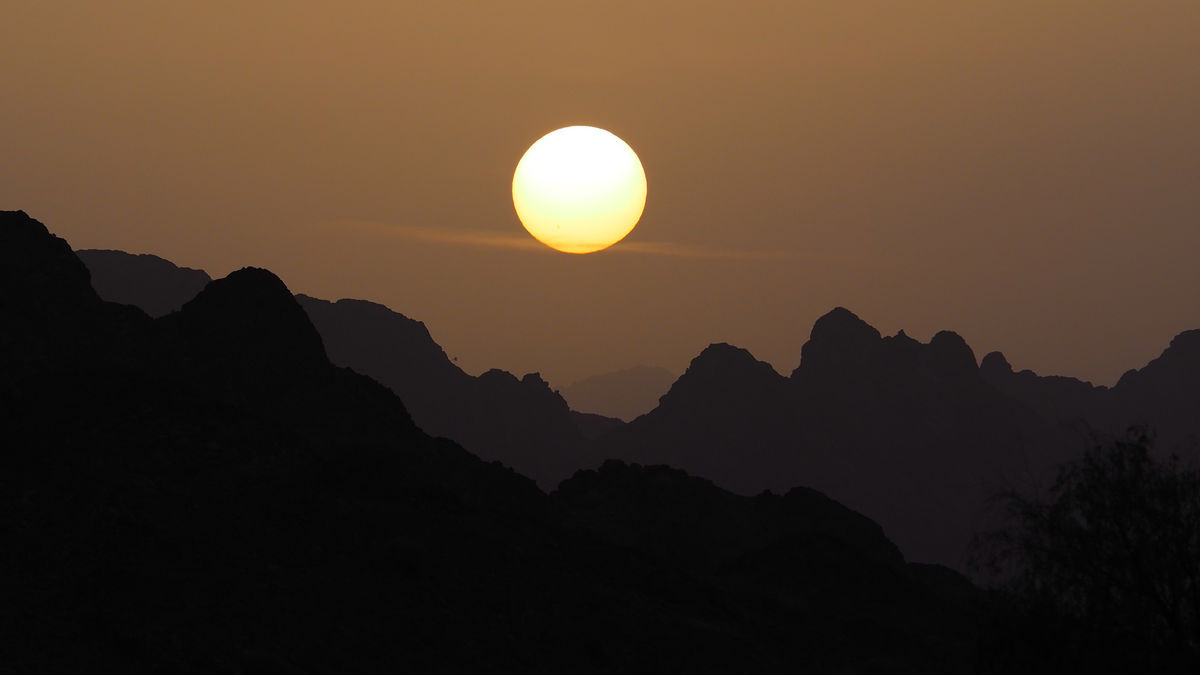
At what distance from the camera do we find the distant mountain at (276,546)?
41.7 meters

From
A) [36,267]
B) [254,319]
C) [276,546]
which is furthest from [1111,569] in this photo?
[254,319]

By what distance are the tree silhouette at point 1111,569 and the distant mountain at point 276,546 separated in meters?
2.08

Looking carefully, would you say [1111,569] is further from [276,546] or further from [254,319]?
[254,319]

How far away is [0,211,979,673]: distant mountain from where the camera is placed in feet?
137

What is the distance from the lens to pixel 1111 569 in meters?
31.2

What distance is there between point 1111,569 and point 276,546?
2939 centimetres

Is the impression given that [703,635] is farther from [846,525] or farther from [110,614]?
Answer: [846,525]

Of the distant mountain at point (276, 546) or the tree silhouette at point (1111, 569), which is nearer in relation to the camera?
the tree silhouette at point (1111, 569)

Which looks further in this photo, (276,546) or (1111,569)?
(276,546)

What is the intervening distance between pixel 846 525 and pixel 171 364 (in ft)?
208

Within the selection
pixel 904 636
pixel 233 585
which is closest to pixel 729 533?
pixel 904 636

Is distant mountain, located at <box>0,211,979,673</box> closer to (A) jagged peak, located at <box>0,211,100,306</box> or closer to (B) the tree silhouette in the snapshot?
(A) jagged peak, located at <box>0,211,100,306</box>

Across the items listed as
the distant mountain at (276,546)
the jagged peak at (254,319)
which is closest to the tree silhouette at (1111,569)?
the distant mountain at (276,546)

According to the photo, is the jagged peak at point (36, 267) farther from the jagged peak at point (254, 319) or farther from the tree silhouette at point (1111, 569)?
the tree silhouette at point (1111, 569)
